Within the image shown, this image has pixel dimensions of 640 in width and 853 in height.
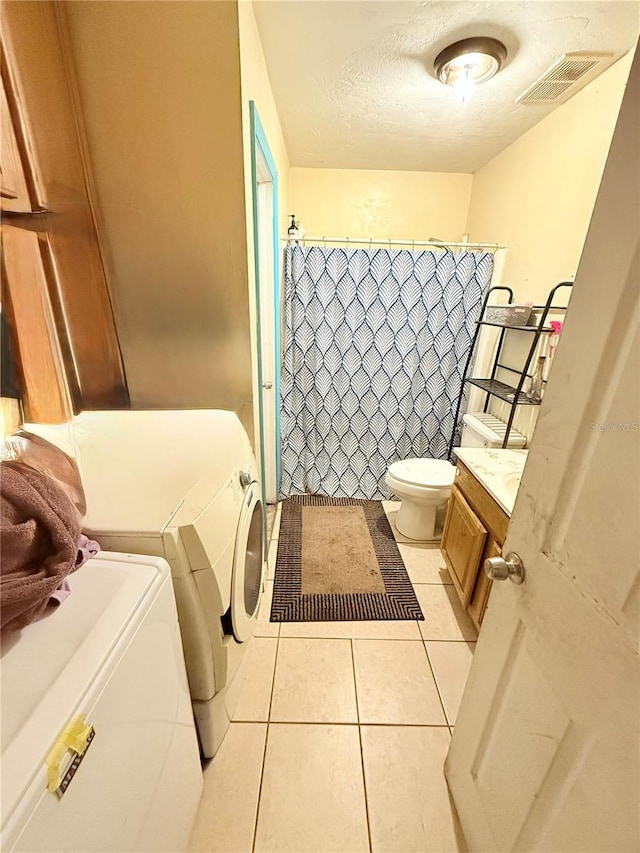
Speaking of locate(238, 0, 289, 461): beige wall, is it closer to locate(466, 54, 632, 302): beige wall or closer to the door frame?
the door frame

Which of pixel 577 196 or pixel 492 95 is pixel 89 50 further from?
pixel 577 196

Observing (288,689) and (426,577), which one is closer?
(288,689)

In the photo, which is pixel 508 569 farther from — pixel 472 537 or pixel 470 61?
pixel 470 61

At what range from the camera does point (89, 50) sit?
1019 millimetres

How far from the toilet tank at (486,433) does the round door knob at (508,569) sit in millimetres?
1215

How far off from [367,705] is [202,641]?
771 mm

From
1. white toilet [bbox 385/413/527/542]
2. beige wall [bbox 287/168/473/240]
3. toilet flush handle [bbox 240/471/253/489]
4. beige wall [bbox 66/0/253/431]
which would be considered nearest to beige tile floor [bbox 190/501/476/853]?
white toilet [bbox 385/413/527/542]

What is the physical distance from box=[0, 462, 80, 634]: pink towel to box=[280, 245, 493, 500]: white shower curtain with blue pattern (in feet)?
6.15

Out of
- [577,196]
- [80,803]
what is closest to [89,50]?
[80,803]

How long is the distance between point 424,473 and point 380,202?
6.97 ft

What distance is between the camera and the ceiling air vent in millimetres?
1395

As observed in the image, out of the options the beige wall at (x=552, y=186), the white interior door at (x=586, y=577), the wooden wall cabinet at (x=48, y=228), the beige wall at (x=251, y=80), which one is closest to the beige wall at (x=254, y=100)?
the beige wall at (x=251, y=80)

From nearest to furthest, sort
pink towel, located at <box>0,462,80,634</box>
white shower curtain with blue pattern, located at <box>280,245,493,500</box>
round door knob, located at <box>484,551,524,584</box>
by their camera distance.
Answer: pink towel, located at <box>0,462,80,634</box>
round door knob, located at <box>484,551,524,584</box>
white shower curtain with blue pattern, located at <box>280,245,493,500</box>

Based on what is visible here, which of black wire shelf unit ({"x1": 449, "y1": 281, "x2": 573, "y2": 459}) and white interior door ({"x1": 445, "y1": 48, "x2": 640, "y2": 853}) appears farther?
black wire shelf unit ({"x1": 449, "y1": 281, "x2": 573, "y2": 459})
